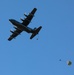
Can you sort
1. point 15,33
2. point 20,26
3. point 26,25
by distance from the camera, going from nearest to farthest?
point 20,26 < point 26,25 < point 15,33

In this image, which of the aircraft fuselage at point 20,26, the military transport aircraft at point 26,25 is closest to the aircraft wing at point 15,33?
the military transport aircraft at point 26,25

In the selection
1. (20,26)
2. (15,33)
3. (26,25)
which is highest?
(15,33)

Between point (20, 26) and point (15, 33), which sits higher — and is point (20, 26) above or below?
below

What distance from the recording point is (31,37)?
97312mm

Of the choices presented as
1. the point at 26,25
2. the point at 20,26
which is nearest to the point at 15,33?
the point at 26,25

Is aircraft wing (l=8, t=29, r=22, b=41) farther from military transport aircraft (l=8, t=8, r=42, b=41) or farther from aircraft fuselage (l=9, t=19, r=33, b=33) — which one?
aircraft fuselage (l=9, t=19, r=33, b=33)

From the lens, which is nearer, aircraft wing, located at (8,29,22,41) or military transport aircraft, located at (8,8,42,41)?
military transport aircraft, located at (8,8,42,41)

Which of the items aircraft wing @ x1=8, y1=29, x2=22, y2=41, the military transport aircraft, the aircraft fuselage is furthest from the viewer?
aircraft wing @ x1=8, y1=29, x2=22, y2=41

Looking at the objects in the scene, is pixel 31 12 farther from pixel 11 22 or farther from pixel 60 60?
pixel 60 60

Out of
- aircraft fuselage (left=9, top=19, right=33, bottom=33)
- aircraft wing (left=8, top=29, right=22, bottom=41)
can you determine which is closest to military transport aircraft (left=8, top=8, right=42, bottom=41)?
aircraft fuselage (left=9, top=19, right=33, bottom=33)

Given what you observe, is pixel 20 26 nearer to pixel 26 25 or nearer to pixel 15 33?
pixel 26 25

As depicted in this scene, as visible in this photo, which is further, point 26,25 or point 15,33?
point 15,33

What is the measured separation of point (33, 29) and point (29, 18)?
444 centimetres

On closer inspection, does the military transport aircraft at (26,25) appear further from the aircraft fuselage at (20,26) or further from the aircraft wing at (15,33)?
the aircraft wing at (15,33)
